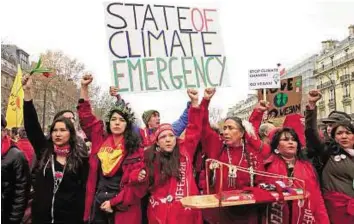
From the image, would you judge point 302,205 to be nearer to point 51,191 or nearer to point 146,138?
point 146,138

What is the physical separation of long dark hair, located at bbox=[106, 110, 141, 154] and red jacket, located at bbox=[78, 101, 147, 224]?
6cm

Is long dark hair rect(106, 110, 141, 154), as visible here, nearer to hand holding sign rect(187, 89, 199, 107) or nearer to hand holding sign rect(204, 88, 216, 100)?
hand holding sign rect(187, 89, 199, 107)

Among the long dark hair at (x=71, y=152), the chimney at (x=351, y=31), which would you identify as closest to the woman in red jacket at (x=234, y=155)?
the long dark hair at (x=71, y=152)

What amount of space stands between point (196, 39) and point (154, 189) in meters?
2.18

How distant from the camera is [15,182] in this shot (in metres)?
4.04

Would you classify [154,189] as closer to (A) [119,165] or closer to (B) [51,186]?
(A) [119,165]

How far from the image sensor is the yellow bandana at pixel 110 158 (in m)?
4.25

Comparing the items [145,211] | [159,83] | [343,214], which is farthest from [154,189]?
[343,214]

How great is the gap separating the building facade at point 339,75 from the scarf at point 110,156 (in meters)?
64.3

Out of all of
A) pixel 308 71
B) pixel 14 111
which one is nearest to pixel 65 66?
pixel 14 111

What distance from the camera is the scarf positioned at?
4.25 metres

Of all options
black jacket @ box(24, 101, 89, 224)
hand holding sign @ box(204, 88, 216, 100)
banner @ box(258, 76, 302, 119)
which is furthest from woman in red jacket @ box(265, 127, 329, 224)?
banner @ box(258, 76, 302, 119)

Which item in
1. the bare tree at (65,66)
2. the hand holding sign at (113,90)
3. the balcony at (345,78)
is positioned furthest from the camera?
the balcony at (345,78)

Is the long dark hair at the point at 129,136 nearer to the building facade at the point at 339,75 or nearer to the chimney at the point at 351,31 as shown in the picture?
the building facade at the point at 339,75
